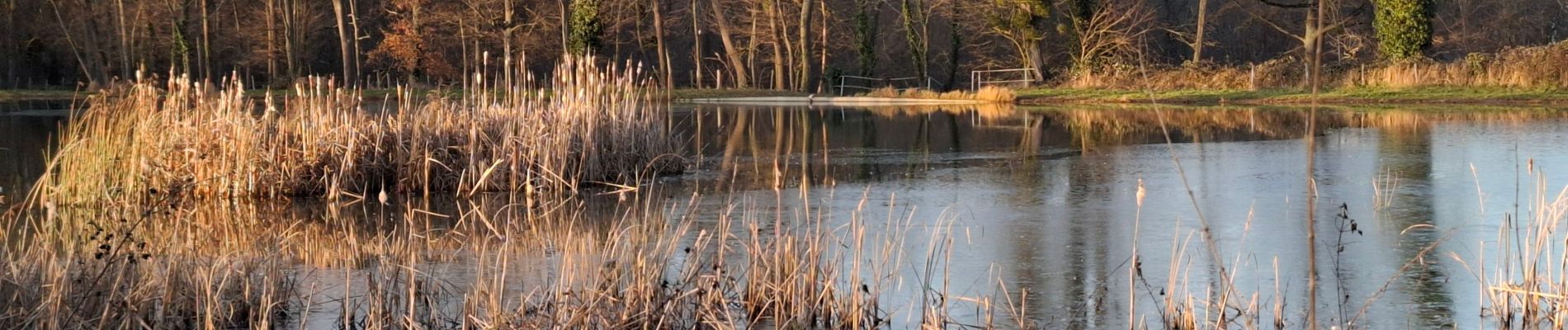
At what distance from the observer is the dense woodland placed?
47.1 meters

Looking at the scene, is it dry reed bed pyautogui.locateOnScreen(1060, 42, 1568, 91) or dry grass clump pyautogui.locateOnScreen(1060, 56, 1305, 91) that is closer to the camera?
dry reed bed pyautogui.locateOnScreen(1060, 42, 1568, 91)

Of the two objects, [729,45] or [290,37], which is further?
[729,45]

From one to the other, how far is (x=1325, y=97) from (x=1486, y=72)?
126 inches

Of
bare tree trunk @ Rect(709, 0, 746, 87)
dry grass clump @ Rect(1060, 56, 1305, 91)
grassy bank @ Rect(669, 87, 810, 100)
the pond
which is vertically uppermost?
bare tree trunk @ Rect(709, 0, 746, 87)

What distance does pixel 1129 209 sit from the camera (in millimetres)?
11266

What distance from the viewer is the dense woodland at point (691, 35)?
154 feet

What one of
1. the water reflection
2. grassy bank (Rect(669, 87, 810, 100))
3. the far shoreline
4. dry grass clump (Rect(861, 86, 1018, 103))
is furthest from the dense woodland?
the water reflection

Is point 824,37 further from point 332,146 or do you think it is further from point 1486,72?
point 332,146

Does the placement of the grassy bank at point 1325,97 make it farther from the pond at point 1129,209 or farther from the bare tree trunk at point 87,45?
the bare tree trunk at point 87,45

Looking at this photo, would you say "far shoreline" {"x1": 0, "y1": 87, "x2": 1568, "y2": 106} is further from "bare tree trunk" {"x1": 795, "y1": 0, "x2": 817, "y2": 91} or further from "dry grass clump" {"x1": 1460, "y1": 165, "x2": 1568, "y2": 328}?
"dry grass clump" {"x1": 1460, "y1": 165, "x2": 1568, "y2": 328}

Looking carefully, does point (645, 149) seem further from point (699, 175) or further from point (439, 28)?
point (439, 28)

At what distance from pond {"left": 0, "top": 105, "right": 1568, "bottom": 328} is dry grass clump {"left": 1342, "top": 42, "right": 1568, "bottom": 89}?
805cm

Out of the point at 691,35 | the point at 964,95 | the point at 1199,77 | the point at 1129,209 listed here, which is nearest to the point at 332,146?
the point at 1129,209

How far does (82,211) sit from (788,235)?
6.82m
